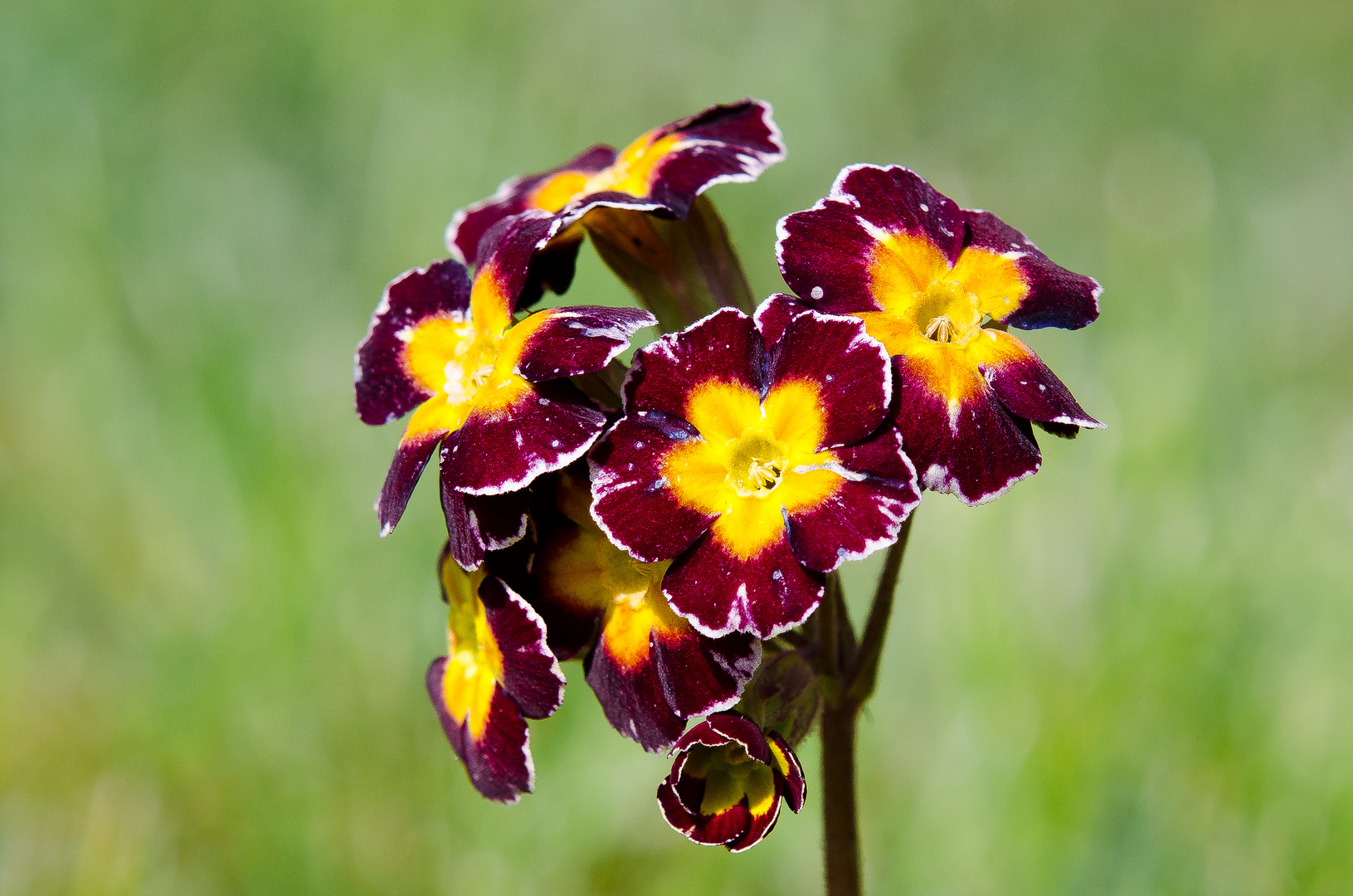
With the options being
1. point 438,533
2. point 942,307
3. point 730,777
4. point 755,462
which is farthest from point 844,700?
point 438,533

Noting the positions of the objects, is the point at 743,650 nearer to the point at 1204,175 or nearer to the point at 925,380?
the point at 925,380

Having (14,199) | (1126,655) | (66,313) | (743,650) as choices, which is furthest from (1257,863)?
(14,199)

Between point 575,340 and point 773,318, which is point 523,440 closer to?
point 575,340

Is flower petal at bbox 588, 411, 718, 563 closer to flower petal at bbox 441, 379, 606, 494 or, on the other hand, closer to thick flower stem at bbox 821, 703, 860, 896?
flower petal at bbox 441, 379, 606, 494

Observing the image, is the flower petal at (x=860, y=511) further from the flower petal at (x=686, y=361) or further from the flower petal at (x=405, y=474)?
the flower petal at (x=405, y=474)

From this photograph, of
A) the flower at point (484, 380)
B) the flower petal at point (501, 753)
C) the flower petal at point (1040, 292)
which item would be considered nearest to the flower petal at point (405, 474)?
the flower at point (484, 380)

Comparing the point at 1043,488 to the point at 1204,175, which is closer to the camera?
the point at 1043,488
